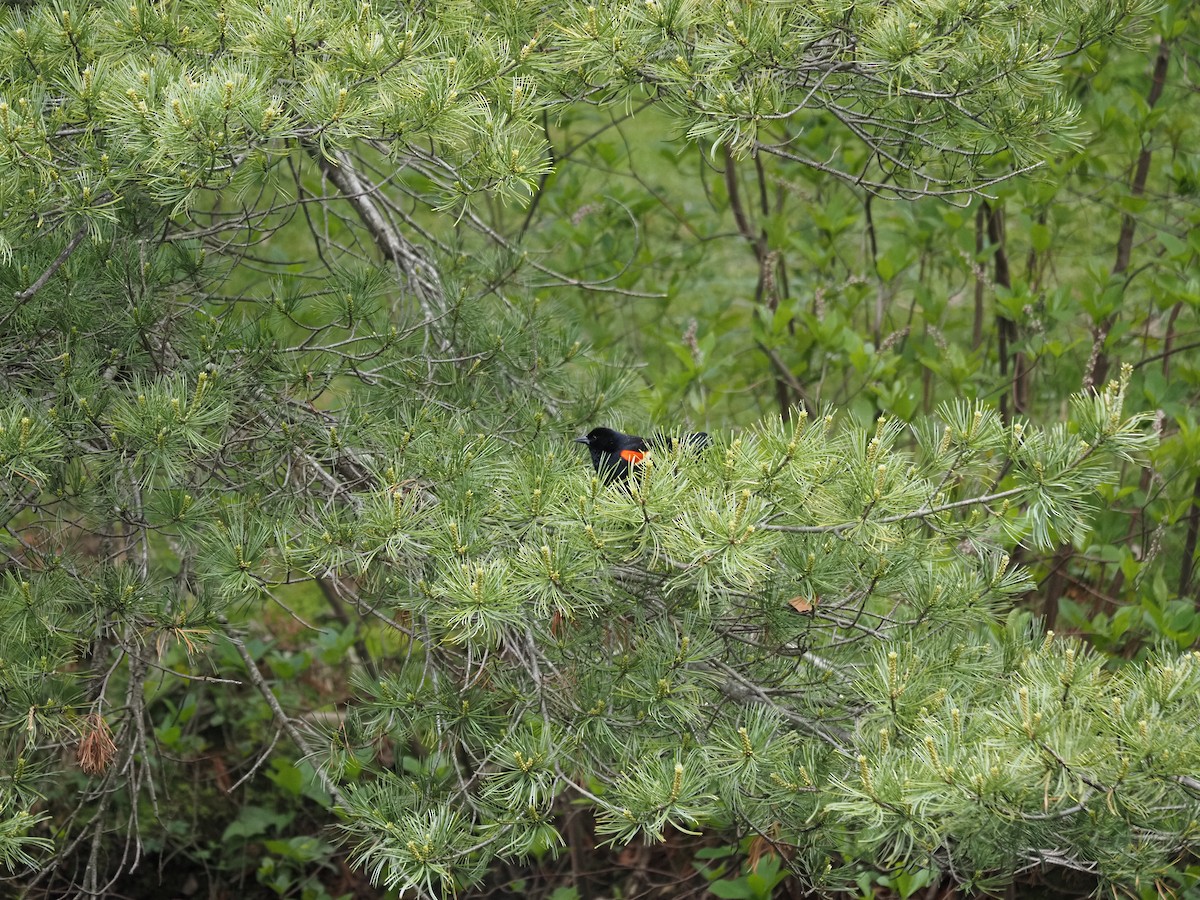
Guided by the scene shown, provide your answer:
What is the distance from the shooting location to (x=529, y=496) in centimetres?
225

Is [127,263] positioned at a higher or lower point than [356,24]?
lower

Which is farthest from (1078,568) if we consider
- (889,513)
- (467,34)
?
(467,34)

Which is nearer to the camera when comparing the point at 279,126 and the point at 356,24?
the point at 279,126

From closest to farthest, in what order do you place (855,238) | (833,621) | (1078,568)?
(833,621) < (1078,568) < (855,238)

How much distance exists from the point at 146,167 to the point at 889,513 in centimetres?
147

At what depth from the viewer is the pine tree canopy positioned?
2.06m

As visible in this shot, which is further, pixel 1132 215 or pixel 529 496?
pixel 1132 215

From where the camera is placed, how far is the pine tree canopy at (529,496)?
2.06 m

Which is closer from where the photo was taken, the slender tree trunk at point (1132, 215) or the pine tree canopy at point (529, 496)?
the pine tree canopy at point (529, 496)

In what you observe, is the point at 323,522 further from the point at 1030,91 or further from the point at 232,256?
the point at 1030,91

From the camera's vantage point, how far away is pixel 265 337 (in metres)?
2.77

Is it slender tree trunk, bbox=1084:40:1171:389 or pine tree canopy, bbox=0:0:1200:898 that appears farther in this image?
slender tree trunk, bbox=1084:40:1171:389

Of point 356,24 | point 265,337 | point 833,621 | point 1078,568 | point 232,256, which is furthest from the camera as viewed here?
point 1078,568

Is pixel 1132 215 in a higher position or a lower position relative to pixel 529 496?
lower
